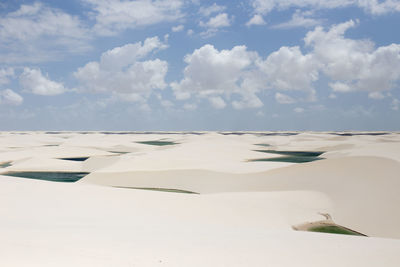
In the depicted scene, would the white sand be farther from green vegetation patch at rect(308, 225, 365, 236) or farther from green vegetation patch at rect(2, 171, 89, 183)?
green vegetation patch at rect(2, 171, 89, 183)

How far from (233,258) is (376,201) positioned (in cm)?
1359

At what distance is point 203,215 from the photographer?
14961mm

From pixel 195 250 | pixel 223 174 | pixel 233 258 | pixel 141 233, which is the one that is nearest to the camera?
pixel 233 258

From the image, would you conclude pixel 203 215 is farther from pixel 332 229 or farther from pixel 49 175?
pixel 49 175

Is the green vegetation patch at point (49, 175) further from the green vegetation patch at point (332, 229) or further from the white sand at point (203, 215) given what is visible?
the green vegetation patch at point (332, 229)

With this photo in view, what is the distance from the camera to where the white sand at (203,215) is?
655 centimetres

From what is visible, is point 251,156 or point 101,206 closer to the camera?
point 101,206

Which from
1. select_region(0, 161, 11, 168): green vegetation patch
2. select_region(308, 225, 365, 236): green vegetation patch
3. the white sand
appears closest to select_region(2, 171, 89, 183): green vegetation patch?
the white sand

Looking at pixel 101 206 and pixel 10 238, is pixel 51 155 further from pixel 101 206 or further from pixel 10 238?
pixel 10 238

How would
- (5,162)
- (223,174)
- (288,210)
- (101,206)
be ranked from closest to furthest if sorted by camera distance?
(101,206)
(288,210)
(223,174)
(5,162)

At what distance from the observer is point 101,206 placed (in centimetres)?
1469

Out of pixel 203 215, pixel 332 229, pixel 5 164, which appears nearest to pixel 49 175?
pixel 5 164

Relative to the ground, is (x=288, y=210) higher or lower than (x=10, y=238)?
lower

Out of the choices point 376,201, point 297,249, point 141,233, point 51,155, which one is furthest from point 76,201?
point 51,155
